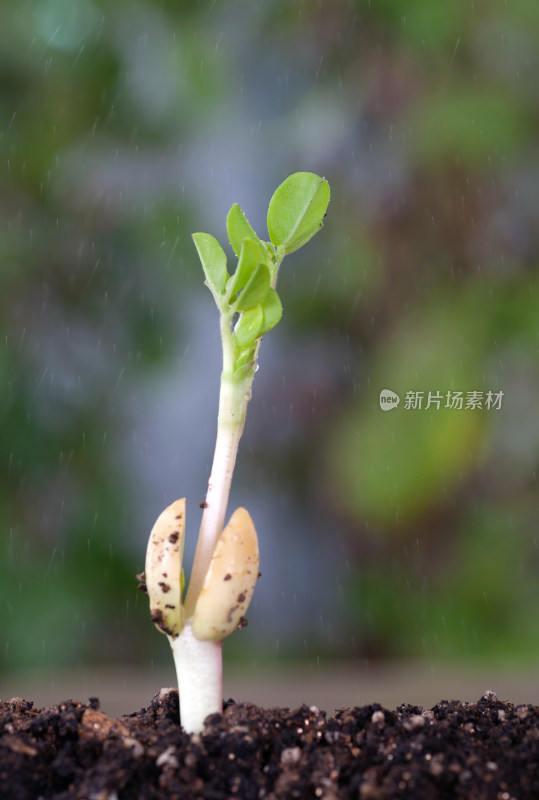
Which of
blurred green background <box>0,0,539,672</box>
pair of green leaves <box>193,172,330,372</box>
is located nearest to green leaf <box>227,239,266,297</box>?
pair of green leaves <box>193,172,330,372</box>

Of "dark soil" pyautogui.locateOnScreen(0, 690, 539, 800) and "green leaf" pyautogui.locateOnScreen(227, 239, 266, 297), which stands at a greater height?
"green leaf" pyautogui.locateOnScreen(227, 239, 266, 297)

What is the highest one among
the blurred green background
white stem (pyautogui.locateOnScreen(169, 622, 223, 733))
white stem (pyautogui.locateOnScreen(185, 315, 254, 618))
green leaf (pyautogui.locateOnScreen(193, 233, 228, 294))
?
the blurred green background

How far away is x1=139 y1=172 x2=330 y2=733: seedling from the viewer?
0.46 meters

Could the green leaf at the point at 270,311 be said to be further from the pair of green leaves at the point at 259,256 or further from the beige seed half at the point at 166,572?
the beige seed half at the point at 166,572

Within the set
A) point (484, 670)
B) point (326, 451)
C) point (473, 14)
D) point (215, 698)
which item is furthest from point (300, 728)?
point (473, 14)

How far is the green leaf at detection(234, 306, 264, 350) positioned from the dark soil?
0.22 meters

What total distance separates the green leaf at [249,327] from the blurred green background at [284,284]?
3.08 feet

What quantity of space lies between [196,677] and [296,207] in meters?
0.29

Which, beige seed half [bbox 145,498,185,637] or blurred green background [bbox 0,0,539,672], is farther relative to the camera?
blurred green background [bbox 0,0,539,672]

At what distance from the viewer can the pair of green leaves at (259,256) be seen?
474 millimetres

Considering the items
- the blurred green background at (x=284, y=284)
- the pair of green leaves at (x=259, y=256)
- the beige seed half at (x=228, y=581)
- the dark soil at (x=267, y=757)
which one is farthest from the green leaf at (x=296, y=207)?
the blurred green background at (x=284, y=284)

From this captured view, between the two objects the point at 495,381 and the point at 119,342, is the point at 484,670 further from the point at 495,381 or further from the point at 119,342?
the point at 119,342

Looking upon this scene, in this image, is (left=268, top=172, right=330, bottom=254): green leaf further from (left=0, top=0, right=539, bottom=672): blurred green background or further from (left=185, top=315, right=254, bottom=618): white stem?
(left=0, top=0, right=539, bottom=672): blurred green background

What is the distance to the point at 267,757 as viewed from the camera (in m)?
0.46
